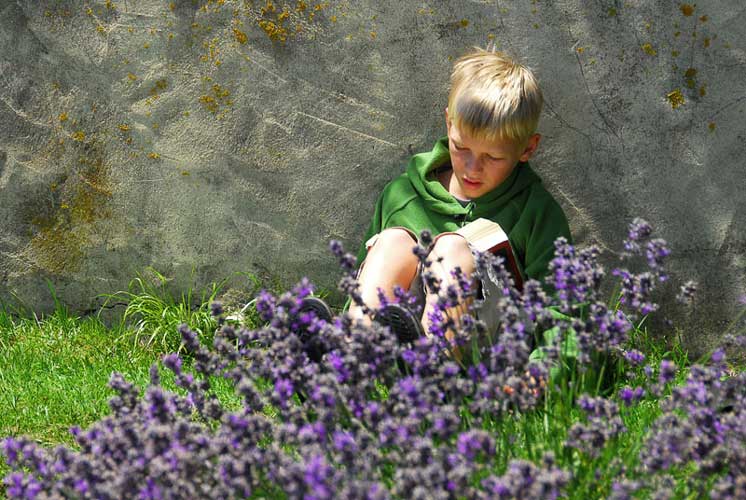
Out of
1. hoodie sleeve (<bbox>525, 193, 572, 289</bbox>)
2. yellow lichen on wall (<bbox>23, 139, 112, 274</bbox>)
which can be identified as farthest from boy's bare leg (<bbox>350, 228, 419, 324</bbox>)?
yellow lichen on wall (<bbox>23, 139, 112, 274</bbox>)

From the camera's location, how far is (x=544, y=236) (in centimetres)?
332

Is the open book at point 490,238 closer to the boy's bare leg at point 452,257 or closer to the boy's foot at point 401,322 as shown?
the boy's bare leg at point 452,257

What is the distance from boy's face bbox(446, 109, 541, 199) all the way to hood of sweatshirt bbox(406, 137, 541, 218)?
0.05 m

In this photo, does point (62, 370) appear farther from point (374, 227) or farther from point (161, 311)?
point (374, 227)

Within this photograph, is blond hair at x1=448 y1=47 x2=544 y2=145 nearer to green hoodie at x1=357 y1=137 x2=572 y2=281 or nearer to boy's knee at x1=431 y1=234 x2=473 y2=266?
green hoodie at x1=357 y1=137 x2=572 y2=281

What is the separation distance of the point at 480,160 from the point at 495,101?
239 mm

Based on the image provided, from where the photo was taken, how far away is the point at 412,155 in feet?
12.0

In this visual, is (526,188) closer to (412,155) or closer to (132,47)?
(412,155)

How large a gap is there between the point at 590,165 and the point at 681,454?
5.82ft

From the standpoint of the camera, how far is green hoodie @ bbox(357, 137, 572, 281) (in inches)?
131

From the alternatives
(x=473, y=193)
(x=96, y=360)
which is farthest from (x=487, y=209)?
(x=96, y=360)

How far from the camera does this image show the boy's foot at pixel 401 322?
2531mm

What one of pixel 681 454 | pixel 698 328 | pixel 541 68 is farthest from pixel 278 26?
pixel 681 454

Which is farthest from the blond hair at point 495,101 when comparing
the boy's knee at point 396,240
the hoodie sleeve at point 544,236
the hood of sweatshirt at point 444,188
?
the boy's knee at point 396,240
